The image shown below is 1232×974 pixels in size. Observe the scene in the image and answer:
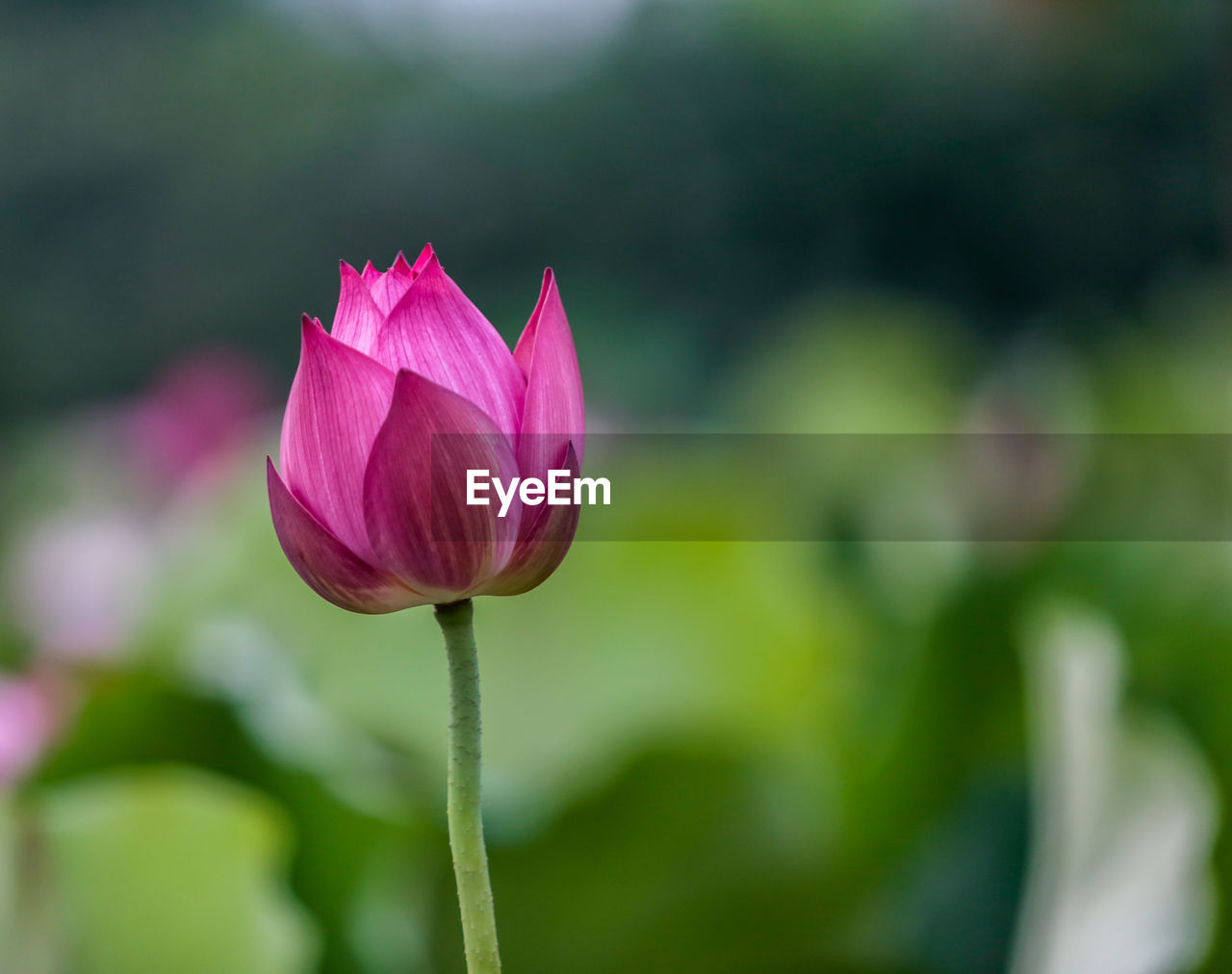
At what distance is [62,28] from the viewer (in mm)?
4191

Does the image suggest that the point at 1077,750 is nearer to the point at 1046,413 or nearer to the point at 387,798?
the point at 387,798

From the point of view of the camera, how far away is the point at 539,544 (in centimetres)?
15

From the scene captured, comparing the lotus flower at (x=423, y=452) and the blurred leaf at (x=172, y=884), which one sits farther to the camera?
the blurred leaf at (x=172, y=884)

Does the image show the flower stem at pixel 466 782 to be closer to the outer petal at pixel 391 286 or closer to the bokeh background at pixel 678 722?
the outer petal at pixel 391 286

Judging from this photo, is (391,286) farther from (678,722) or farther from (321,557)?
(678,722)

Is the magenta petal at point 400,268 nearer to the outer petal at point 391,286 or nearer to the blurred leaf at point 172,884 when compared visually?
the outer petal at point 391,286

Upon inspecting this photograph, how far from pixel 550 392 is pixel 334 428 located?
0.03 m

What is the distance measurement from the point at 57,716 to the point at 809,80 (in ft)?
12.4

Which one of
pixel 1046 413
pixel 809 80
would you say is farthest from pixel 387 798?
pixel 809 80

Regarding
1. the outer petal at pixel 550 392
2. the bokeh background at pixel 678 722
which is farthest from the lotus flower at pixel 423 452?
the bokeh background at pixel 678 722

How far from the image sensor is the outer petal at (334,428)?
145 mm

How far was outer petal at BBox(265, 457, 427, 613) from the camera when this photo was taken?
14 cm

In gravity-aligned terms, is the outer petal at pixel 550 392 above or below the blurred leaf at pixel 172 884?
above

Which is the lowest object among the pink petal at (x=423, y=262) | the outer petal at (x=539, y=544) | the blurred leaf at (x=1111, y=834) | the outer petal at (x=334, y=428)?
the blurred leaf at (x=1111, y=834)
